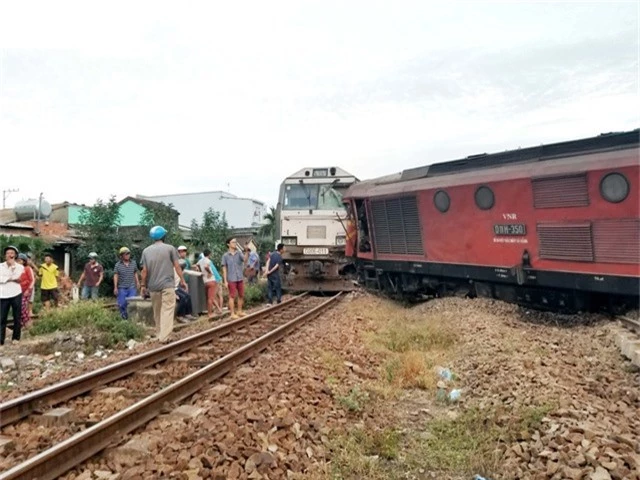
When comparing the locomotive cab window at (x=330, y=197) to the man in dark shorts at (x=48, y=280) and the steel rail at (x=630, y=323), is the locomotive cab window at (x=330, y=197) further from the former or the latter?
the steel rail at (x=630, y=323)

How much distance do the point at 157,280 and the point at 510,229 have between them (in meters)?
6.03

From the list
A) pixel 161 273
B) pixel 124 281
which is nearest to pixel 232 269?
pixel 124 281

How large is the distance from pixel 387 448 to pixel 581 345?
4119mm

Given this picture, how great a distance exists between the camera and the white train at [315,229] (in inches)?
611

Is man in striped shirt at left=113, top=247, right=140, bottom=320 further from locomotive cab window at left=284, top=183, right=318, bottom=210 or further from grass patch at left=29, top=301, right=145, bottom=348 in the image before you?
locomotive cab window at left=284, top=183, right=318, bottom=210

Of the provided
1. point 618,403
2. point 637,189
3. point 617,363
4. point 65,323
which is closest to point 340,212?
point 65,323

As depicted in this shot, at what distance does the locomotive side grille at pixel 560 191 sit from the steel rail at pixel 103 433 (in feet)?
18.8

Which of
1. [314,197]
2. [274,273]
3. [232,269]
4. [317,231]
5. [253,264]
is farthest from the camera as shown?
[253,264]

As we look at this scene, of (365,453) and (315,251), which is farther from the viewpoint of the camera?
(315,251)

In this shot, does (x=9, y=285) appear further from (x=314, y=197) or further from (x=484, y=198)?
(x=314, y=197)

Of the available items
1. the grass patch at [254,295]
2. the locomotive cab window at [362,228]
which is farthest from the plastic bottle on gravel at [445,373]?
the grass patch at [254,295]

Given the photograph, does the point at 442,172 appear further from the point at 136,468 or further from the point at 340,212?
the point at 136,468

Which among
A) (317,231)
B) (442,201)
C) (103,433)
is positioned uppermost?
(442,201)

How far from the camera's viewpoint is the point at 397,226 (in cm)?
1257
